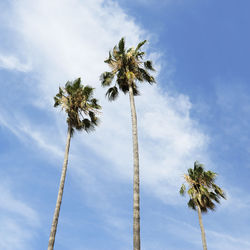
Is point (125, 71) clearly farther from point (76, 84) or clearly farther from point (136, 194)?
point (136, 194)

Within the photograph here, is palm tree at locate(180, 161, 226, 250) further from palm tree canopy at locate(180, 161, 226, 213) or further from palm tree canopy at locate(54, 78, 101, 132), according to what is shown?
palm tree canopy at locate(54, 78, 101, 132)

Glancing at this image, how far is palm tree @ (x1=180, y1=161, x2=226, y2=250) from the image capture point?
27.2 metres

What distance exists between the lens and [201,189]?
90.6 feet

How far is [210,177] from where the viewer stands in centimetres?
2831

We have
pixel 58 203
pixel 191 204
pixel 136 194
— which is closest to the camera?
pixel 136 194

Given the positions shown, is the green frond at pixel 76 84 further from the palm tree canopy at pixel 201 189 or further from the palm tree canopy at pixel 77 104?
the palm tree canopy at pixel 201 189

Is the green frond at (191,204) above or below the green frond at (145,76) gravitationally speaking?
below

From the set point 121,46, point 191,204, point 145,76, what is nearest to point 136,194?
point 145,76

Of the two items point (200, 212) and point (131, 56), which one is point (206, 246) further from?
point (131, 56)

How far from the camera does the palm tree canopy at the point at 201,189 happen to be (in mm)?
27266

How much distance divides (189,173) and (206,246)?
8025mm

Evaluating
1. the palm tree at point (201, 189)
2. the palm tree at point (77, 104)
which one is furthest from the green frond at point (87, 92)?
the palm tree at point (201, 189)

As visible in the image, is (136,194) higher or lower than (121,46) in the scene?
lower

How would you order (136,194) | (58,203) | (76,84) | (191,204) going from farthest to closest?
(191,204), (76,84), (58,203), (136,194)
